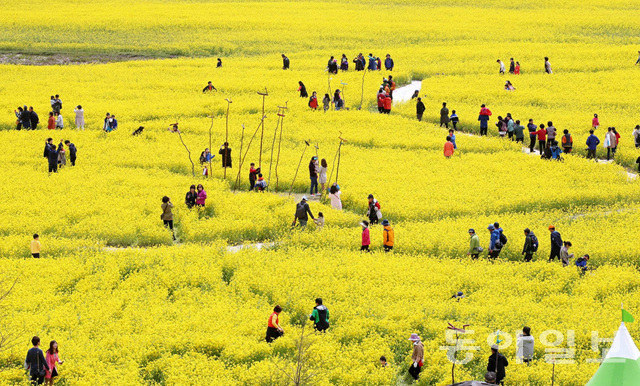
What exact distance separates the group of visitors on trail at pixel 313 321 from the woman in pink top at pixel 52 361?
4714 mm

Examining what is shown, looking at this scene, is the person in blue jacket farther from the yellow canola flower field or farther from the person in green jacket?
the person in green jacket

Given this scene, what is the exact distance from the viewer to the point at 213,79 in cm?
5047

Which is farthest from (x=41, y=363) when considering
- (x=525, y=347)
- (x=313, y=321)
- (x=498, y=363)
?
(x=525, y=347)

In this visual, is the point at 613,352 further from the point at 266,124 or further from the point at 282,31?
the point at 282,31

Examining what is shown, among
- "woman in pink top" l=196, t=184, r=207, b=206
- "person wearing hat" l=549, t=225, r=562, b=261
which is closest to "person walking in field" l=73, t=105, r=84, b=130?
"woman in pink top" l=196, t=184, r=207, b=206

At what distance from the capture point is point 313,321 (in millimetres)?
19812

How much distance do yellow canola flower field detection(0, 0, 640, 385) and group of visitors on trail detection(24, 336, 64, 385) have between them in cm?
35

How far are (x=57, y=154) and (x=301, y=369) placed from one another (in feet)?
60.4

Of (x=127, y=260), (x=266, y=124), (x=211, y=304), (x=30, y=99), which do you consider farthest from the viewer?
Result: (x=30, y=99)

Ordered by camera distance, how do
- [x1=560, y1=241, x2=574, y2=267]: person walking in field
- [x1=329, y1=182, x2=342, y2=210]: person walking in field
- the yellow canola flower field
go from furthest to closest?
1. [x1=329, y1=182, x2=342, y2=210]: person walking in field
2. [x1=560, y1=241, x2=574, y2=267]: person walking in field
3. the yellow canola flower field

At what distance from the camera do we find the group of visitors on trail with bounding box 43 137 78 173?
31.8m

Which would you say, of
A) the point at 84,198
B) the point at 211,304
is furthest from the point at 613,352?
the point at 84,198

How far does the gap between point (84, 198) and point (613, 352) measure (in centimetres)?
1982

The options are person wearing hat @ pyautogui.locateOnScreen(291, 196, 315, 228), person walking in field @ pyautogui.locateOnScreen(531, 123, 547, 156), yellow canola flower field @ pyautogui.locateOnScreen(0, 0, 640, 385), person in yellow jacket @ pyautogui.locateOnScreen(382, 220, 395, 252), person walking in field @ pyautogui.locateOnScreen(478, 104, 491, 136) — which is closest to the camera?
yellow canola flower field @ pyautogui.locateOnScreen(0, 0, 640, 385)
